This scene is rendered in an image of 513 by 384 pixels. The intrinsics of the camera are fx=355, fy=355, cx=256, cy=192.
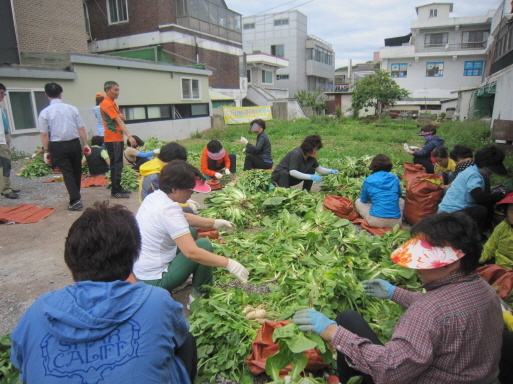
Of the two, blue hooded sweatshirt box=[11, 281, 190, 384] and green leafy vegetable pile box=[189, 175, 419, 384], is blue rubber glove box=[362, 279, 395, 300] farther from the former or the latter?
blue hooded sweatshirt box=[11, 281, 190, 384]

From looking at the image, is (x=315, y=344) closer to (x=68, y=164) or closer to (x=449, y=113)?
(x=68, y=164)

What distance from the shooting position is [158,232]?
2762mm

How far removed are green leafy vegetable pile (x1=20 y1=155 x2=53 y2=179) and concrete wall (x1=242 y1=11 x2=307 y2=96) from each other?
36.2m

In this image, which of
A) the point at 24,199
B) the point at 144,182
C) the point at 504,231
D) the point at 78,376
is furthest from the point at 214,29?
the point at 78,376

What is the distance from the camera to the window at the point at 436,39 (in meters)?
40.5

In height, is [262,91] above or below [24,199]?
above

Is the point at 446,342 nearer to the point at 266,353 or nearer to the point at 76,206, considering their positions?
the point at 266,353

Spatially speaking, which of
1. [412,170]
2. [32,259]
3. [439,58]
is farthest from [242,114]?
[439,58]

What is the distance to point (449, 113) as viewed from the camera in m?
31.1

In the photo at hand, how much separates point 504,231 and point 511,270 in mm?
423

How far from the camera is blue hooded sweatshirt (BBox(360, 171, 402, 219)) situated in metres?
4.79

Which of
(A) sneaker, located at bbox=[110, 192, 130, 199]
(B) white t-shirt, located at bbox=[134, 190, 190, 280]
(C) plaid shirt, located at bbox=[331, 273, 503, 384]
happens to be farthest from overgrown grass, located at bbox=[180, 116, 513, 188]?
(C) plaid shirt, located at bbox=[331, 273, 503, 384]

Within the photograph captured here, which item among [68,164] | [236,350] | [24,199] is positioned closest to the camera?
[236,350]

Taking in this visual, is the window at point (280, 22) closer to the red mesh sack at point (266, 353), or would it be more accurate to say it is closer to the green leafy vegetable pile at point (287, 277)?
the green leafy vegetable pile at point (287, 277)
